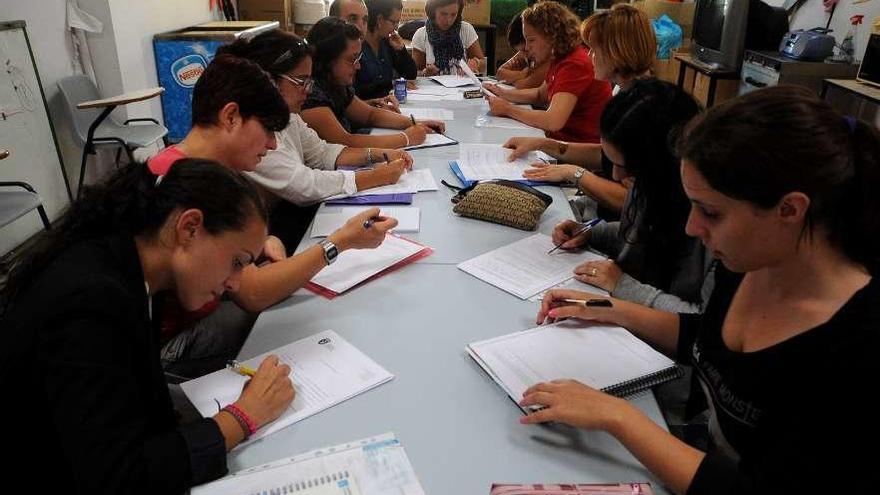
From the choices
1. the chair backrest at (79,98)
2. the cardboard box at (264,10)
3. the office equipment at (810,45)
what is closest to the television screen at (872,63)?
the office equipment at (810,45)

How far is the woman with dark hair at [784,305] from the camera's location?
2.48ft

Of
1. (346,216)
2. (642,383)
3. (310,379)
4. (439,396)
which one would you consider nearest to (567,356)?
(642,383)

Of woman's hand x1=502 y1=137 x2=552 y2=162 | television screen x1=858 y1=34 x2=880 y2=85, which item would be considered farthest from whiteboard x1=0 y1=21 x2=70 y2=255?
television screen x1=858 y1=34 x2=880 y2=85

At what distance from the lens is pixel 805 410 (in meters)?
0.78

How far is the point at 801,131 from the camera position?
31.4 inches

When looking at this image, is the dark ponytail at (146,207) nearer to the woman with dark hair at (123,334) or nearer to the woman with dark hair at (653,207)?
the woman with dark hair at (123,334)

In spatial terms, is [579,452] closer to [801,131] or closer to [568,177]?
[801,131]

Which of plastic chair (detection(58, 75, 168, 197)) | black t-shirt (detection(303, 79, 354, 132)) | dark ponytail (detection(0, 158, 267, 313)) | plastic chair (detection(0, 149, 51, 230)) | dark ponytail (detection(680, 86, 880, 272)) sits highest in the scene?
dark ponytail (detection(680, 86, 880, 272))

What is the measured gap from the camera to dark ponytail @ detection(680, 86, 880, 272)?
2.61ft

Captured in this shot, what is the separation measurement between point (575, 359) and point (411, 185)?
114 cm

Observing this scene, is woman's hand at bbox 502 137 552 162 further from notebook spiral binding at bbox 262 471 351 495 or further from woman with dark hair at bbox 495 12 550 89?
notebook spiral binding at bbox 262 471 351 495

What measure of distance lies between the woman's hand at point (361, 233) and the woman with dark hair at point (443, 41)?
306 centimetres

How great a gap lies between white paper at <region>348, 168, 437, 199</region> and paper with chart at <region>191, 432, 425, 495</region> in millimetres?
1197

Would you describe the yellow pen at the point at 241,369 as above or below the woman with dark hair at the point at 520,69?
below
